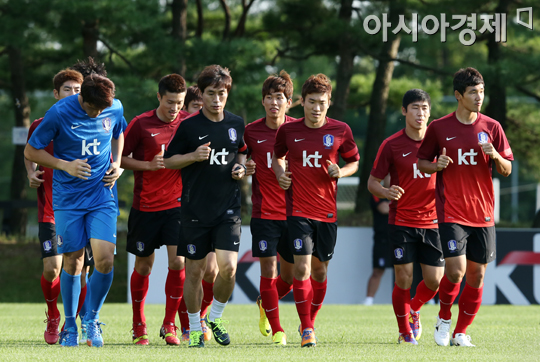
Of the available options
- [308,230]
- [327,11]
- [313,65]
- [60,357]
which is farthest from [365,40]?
[313,65]

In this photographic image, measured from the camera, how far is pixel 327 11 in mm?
19797

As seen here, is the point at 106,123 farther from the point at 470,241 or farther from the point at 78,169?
the point at 470,241

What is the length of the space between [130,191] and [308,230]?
24.7 m

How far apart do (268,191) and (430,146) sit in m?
1.75

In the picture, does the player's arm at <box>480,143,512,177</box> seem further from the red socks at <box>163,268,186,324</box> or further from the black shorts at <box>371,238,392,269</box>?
the black shorts at <box>371,238,392,269</box>

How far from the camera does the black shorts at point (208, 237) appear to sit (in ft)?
22.9

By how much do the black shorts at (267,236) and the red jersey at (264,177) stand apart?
0.06m

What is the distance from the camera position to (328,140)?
7.51 meters

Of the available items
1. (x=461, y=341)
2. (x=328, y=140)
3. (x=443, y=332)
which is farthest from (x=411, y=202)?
(x=461, y=341)

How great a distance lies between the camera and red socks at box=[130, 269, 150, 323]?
7629 mm

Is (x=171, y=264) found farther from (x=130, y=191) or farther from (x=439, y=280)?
(x=130, y=191)

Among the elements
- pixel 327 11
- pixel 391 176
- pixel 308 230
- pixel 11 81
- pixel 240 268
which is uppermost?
pixel 327 11

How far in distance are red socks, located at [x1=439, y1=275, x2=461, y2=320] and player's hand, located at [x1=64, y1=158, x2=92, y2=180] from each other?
11.3ft

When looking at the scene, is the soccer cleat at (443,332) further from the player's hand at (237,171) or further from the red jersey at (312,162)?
the player's hand at (237,171)
